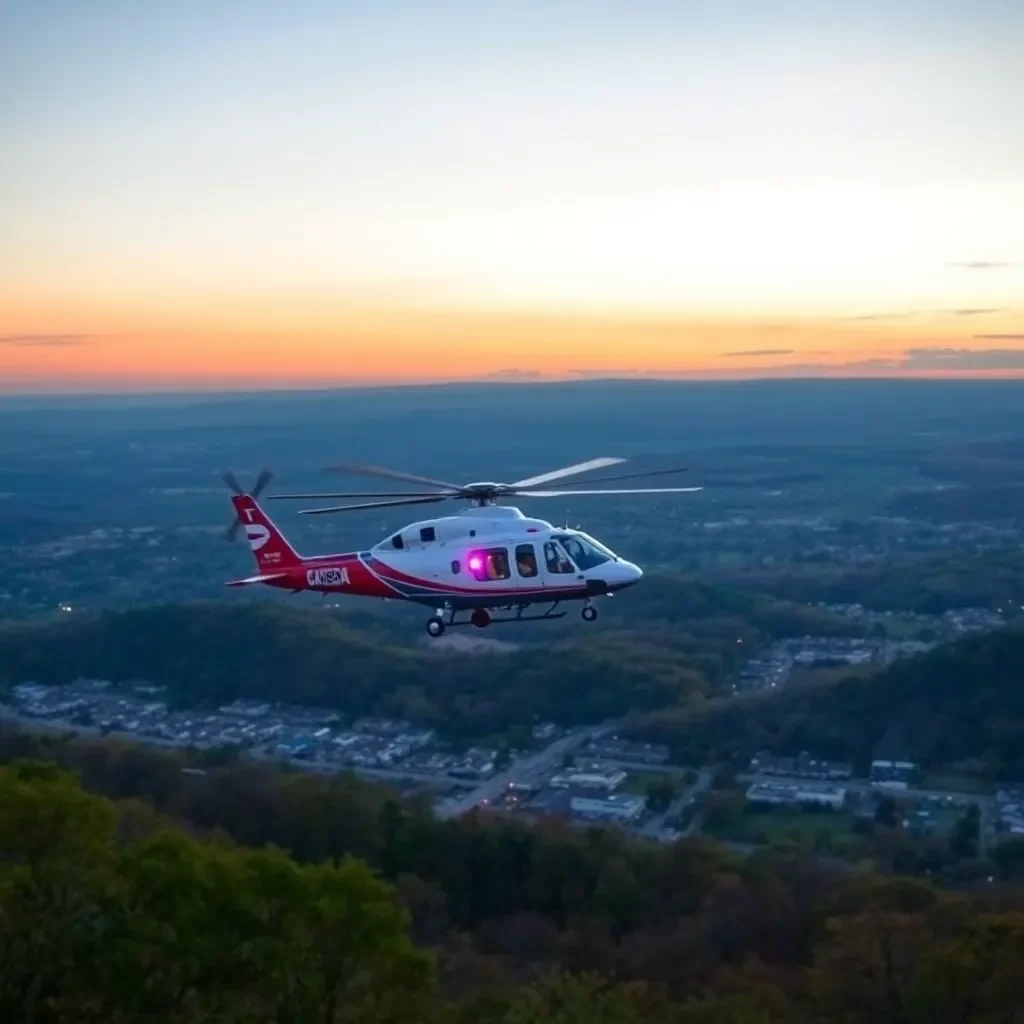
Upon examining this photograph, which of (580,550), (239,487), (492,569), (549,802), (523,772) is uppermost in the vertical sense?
(239,487)

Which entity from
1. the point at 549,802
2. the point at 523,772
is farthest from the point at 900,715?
the point at 549,802

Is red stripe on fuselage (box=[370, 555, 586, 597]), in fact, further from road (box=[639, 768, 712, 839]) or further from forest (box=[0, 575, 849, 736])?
forest (box=[0, 575, 849, 736])

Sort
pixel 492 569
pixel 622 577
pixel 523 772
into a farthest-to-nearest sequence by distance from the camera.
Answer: pixel 523 772 < pixel 492 569 < pixel 622 577

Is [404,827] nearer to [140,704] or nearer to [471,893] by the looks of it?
[471,893]

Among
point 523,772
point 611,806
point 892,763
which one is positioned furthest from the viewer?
point 523,772

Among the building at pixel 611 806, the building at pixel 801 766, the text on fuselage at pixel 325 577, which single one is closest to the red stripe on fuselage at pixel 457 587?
the text on fuselage at pixel 325 577

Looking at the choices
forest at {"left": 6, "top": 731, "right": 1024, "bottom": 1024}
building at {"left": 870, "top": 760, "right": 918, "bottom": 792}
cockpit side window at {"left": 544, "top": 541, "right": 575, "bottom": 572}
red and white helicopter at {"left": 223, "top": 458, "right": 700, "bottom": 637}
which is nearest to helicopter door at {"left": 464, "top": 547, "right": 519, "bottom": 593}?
red and white helicopter at {"left": 223, "top": 458, "right": 700, "bottom": 637}

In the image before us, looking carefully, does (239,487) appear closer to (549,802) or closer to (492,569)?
(492,569)
